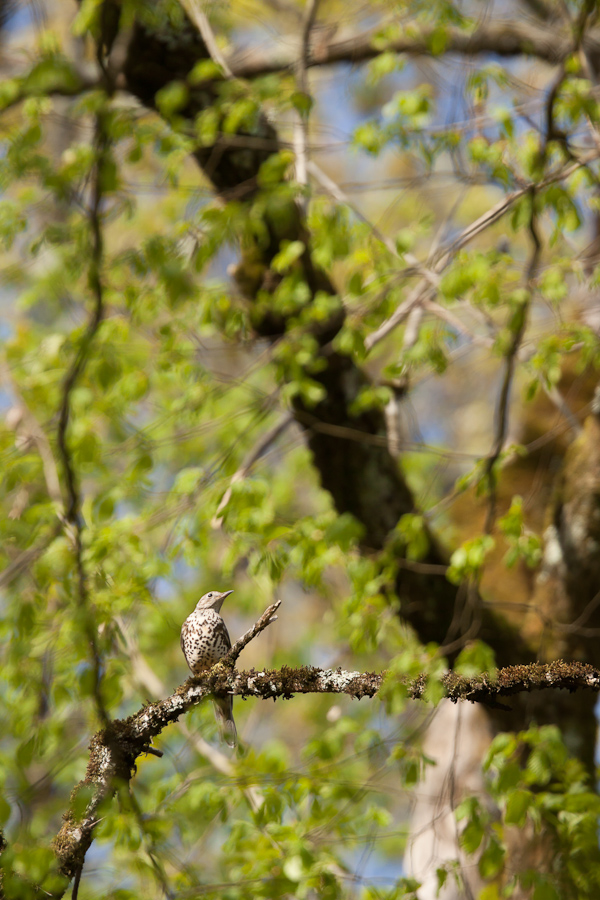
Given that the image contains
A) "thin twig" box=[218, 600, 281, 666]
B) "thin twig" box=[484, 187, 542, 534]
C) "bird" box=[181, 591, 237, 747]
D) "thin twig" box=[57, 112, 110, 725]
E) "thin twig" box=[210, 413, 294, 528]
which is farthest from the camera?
"thin twig" box=[210, 413, 294, 528]

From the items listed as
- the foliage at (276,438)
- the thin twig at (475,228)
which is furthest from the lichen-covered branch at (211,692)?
the thin twig at (475,228)

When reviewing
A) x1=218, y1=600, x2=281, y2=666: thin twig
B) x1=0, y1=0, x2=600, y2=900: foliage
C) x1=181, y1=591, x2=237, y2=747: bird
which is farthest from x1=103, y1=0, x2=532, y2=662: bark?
x1=218, y1=600, x2=281, y2=666: thin twig

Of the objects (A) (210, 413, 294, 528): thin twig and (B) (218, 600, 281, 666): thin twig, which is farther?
(A) (210, 413, 294, 528): thin twig

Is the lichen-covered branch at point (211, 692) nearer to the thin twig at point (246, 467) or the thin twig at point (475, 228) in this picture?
the thin twig at point (246, 467)

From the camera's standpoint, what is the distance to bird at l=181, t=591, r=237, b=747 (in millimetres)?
3232

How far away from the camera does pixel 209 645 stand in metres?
3.22

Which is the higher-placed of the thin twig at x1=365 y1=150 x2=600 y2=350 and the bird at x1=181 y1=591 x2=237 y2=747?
the thin twig at x1=365 y1=150 x2=600 y2=350

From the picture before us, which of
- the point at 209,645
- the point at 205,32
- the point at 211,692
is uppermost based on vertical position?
the point at 205,32

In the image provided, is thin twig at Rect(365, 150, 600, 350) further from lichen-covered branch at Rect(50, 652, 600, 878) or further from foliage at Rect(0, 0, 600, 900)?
lichen-covered branch at Rect(50, 652, 600, 878)

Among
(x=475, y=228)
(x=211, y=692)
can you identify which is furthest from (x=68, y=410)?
(x=475, y=228)

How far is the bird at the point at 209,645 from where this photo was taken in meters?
3.23

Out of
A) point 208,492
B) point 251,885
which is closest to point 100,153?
point 208,492

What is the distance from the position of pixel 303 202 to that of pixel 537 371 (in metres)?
1.73

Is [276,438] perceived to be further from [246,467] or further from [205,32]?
[205,32]
